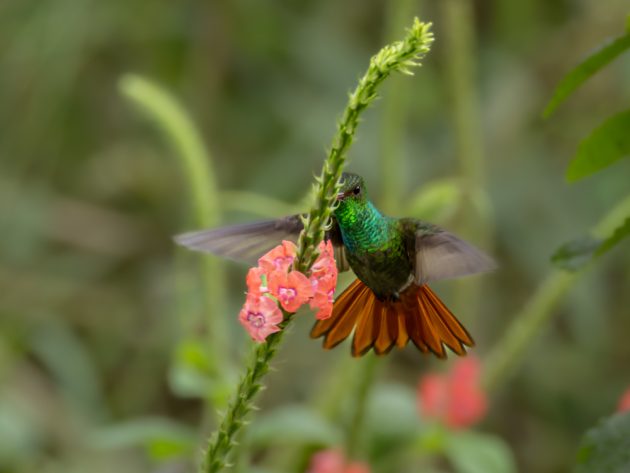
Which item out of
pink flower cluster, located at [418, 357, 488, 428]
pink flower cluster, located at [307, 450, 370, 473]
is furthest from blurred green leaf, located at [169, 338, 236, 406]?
pink flower cluster, located at [418, 357, 488, 428]

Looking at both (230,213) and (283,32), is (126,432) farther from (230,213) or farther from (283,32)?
(283,32)

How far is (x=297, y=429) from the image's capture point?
5.79 feet

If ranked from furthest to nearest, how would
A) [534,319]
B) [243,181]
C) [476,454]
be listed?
[243,181] < [476,454] < [534,319]

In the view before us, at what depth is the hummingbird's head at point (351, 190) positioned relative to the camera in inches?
50.9

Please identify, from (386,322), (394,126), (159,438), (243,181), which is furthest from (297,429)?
(243,181)

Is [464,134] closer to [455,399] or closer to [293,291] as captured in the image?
[455,399]

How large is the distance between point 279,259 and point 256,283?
3 cm

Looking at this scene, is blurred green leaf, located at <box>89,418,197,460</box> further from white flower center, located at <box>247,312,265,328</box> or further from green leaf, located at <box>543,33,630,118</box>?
green leaf, located at <box>543,33,630,118</box>

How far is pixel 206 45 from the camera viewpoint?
133 inches

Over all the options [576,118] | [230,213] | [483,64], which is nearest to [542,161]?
[576,118]

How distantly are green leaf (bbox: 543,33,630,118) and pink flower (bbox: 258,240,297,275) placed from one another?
321 millimetres

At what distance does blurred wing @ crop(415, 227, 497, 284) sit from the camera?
121 centimetres

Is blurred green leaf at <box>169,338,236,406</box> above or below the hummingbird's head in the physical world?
above

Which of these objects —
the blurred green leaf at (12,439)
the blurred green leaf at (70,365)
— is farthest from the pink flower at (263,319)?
the blurred green leaf at (70,365)
